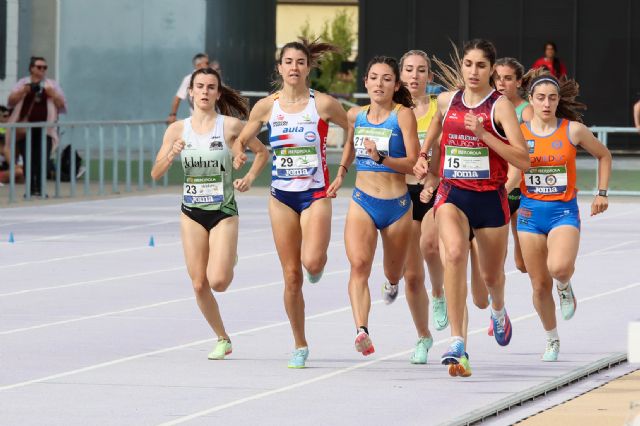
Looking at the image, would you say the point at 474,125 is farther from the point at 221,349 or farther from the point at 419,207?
the point at 221,349

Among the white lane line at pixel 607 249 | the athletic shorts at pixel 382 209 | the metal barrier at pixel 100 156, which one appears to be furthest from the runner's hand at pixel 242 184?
the metal barrier at pixel 100 156

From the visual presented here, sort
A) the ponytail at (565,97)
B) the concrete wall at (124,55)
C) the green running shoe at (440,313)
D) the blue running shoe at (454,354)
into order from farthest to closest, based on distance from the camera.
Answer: the concrete wall at (124,55)
the green running shoe at (440,313)
the ponytail at (565,97)
the blue running shoe at (454,354)

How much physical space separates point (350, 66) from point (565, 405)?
45598mm

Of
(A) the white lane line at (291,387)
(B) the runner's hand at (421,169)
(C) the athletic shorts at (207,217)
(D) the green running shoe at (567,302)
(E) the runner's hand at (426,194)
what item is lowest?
(A) the white lane line at (291,387)

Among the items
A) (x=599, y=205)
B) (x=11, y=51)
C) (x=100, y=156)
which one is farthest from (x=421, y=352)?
(x=11, y=51)

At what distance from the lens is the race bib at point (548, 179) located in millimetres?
11883

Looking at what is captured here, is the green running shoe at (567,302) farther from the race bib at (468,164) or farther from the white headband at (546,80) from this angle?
the race bib at (468,164)

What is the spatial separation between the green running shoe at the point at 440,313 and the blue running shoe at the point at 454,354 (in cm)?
173

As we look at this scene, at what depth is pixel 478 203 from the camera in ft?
36.5

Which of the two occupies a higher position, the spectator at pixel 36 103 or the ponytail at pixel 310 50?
the ponytail at pixel 310 50

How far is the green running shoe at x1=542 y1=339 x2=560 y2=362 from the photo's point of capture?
11.8 meters

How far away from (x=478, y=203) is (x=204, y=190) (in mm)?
1720

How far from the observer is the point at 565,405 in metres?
9.92

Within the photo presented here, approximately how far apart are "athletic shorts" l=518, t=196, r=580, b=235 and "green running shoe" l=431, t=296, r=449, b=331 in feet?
3.02
